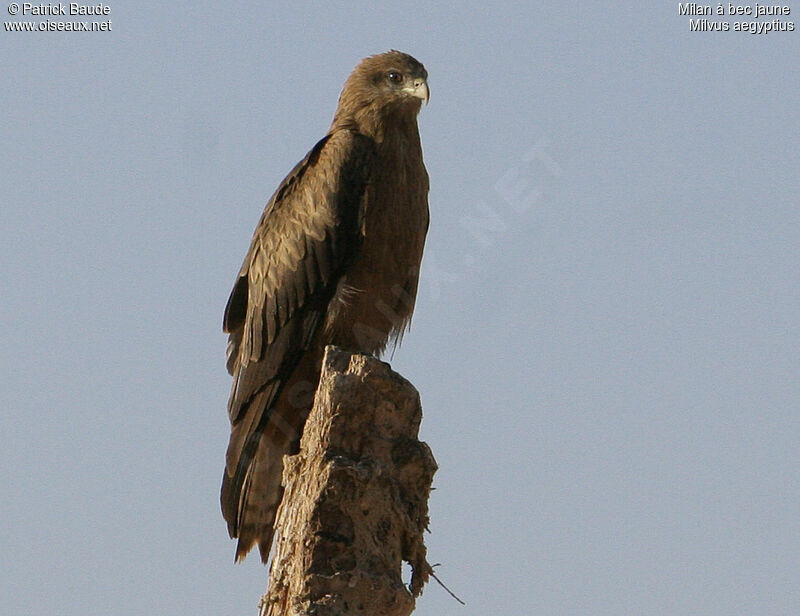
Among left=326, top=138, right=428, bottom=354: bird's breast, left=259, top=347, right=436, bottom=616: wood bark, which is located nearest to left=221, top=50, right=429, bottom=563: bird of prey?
left=326, top=138, right=428, bottom=354: bird's breast

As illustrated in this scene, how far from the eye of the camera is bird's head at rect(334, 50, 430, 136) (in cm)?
796

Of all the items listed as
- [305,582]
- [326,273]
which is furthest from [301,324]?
[305,582]

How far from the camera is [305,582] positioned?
5.12 m

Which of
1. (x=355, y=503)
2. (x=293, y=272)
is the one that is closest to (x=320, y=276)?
(x=293, y=272)

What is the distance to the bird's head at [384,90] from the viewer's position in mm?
7961

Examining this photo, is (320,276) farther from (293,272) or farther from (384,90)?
(384,90)

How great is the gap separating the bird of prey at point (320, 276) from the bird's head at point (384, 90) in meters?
0.05

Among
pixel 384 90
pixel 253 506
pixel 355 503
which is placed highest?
pixel 384 90

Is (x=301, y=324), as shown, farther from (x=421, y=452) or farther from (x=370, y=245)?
(x=421, y=452)

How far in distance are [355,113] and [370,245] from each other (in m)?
1.11

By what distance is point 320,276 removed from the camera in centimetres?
743

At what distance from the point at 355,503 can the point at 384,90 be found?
11.7 ft

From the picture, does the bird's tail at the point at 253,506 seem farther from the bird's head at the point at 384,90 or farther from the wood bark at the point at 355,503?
the bird's head at the point at 384,90

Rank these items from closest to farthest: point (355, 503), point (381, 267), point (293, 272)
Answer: point (355, 503)
point (381, 267)
point (293, 272)
